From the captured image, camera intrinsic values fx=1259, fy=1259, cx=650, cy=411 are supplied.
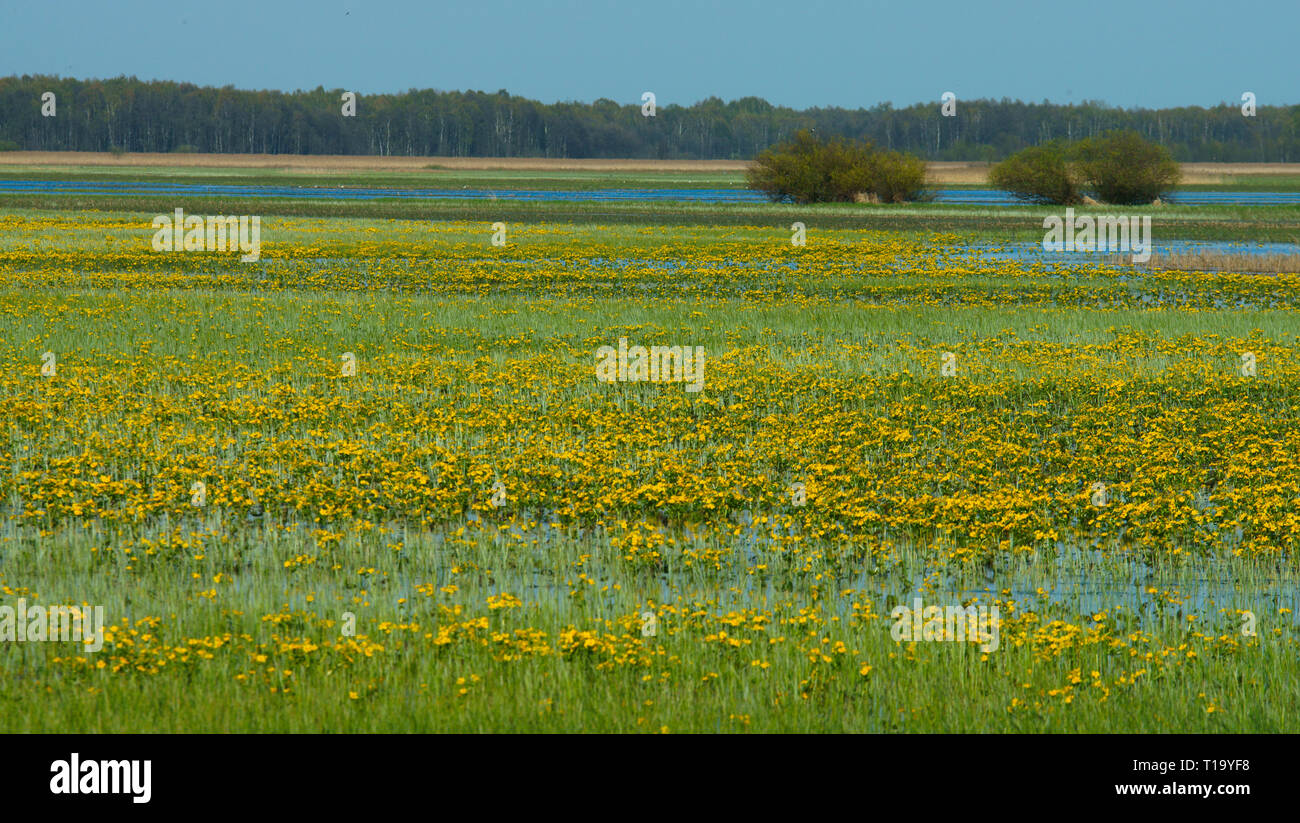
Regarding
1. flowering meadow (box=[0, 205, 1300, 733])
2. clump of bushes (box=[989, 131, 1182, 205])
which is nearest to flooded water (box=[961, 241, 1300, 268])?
flowering meadow (box=[0, 205, 1300, 733])

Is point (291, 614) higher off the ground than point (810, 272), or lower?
lower

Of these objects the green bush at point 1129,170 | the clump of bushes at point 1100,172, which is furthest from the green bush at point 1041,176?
the green bush at point 1129,170

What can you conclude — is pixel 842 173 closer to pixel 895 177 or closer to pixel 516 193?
pixel 895 177

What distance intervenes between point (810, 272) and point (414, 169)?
140590 millimetres

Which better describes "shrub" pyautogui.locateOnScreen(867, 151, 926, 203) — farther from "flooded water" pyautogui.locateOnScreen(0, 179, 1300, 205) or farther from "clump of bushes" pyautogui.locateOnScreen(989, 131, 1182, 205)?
"clump of bushes" pyautogui.locateOnScreen(989, 131, 1182, 205)

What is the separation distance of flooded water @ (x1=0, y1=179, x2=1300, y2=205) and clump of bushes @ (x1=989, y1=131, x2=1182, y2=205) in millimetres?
3476

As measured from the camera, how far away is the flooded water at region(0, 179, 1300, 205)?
9588 centimetres

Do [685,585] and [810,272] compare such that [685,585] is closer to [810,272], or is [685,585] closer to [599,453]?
[599,453]

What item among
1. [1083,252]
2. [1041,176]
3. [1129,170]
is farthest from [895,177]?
[1083,252]

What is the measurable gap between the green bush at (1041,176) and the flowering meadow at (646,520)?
197 feet

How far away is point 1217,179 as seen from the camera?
484 ft

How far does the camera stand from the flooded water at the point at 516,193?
315ft

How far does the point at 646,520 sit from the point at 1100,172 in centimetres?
8298
